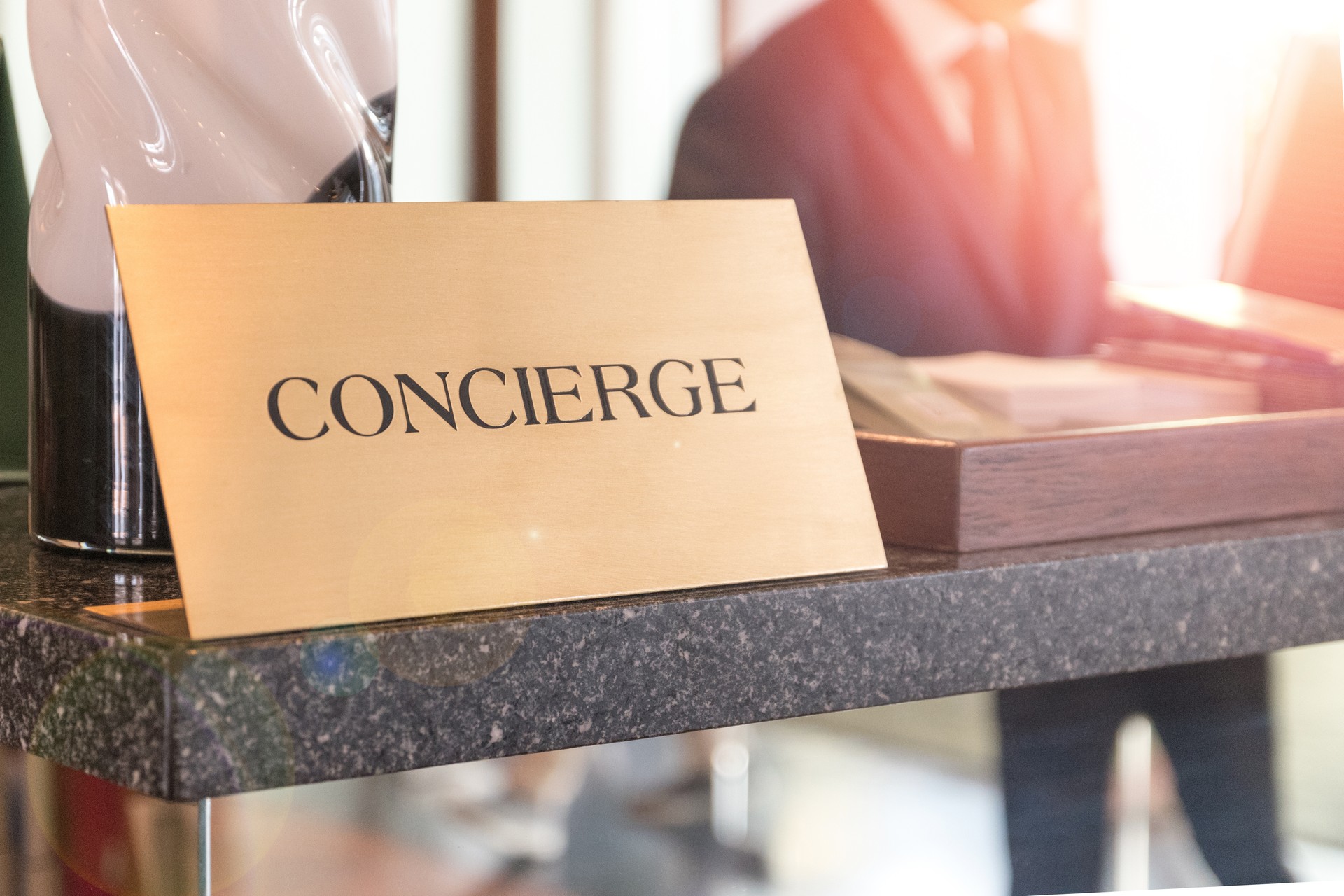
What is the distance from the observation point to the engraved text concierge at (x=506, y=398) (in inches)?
14.3

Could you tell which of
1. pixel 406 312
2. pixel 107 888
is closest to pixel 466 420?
pixel 406 312

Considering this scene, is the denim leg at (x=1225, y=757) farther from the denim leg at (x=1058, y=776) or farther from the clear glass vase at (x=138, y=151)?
the clear glass vase at (x=138, y=151)

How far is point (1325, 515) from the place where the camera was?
61cm

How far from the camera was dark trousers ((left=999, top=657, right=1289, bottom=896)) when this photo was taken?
20.5 inches

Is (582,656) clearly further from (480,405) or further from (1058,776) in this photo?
(1058,776)

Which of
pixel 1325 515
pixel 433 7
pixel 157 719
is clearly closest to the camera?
pixel 157 719

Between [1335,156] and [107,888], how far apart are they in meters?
1.18

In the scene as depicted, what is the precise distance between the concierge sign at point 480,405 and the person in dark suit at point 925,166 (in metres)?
0.40

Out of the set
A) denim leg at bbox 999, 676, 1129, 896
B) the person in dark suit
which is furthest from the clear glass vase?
the person in dark suit

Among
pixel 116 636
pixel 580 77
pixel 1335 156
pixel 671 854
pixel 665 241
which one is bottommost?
pixel 671 854

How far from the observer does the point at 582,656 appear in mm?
382

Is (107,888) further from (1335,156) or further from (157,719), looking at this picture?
(1335,156)

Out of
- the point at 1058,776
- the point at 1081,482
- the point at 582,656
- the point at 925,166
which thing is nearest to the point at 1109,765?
the point at 1058,776

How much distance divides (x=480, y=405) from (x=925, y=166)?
4.48 ft
